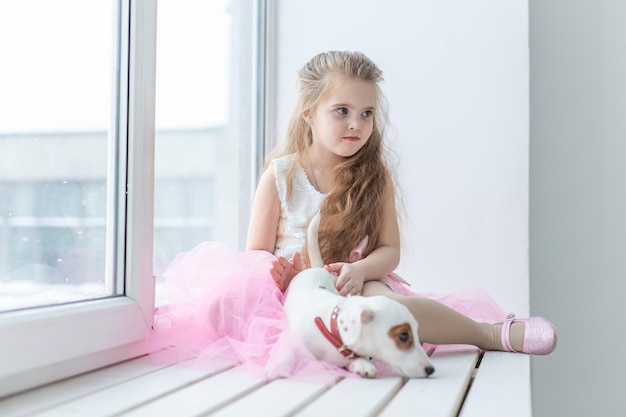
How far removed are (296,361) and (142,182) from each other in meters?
0.41

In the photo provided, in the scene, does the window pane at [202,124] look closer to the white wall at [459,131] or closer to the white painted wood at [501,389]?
the white wall at [459,131]

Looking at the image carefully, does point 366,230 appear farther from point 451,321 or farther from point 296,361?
→ point 296,361

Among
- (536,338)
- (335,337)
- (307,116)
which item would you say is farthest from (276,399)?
(307,116)

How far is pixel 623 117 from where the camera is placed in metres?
1.88

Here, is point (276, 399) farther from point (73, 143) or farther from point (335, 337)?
point (73, 143)

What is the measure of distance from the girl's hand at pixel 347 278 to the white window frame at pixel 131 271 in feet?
1.05

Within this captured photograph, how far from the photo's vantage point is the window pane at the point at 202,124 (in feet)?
5.15

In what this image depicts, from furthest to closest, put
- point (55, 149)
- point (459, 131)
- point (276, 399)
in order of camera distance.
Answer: point (459, 131)
point (55, 149)
point (276, 399)

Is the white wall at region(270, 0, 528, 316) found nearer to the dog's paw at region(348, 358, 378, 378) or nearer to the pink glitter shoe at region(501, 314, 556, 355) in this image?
the pink glitter shoe at region(501, 314, 556, 355)

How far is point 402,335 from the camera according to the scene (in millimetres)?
993

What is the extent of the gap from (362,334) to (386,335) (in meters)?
0.03

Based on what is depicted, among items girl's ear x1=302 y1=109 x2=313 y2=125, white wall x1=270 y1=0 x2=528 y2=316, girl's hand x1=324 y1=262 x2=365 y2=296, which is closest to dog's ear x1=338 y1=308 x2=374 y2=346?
girl's hand x1=324 y1=262 x2=365 y2=296

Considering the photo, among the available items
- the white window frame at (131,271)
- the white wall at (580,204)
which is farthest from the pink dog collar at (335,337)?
the white wall at (580,204)

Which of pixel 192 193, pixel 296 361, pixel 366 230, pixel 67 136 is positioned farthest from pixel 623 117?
pixel 67 136
